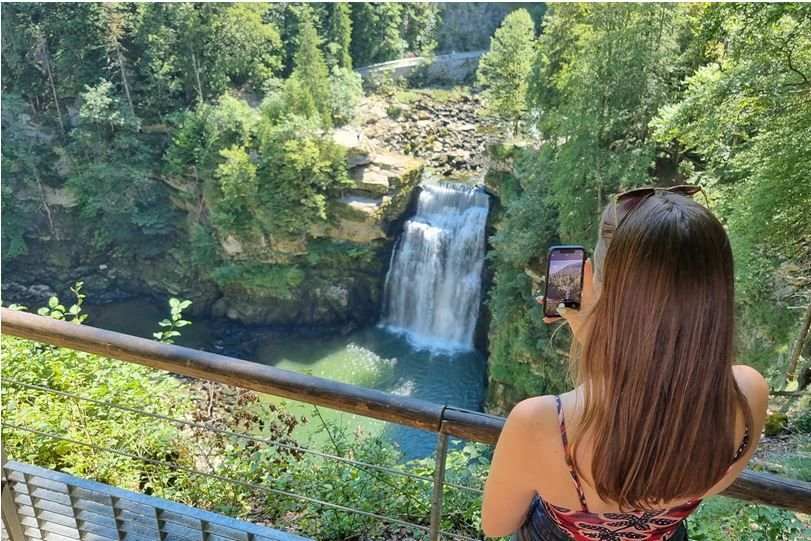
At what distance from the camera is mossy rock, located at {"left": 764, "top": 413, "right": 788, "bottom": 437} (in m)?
6.16

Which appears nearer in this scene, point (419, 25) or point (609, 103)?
point (609, 103)

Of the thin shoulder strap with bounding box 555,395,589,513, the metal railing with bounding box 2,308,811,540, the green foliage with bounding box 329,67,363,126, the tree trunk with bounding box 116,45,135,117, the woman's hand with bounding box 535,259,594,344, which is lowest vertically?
the metal railing with bounding box 2,308,811,540

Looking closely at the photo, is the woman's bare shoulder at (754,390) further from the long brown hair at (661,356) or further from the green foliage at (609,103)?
the green foliage at (609,103)

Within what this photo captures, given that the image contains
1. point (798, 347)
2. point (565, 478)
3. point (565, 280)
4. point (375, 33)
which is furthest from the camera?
point (375, 33)

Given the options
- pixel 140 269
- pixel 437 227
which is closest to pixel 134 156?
pixel 140 269

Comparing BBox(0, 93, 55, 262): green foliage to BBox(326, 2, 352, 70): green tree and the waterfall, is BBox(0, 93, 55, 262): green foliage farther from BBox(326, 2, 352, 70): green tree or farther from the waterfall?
the waterfall

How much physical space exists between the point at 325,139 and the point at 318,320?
5958 mm

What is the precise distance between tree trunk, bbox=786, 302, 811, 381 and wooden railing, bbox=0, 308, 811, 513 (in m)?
7.11

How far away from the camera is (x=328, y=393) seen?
5.49ft

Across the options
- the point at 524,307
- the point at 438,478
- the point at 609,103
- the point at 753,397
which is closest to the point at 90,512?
the point at 438,478

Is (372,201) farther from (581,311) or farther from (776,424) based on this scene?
(581,311)

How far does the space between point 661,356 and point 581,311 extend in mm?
201

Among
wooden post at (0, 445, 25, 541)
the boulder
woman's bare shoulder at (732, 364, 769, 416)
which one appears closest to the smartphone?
woman's bare shoulder at (732, 364, 769, 416)

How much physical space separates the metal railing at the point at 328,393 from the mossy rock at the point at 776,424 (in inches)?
228
